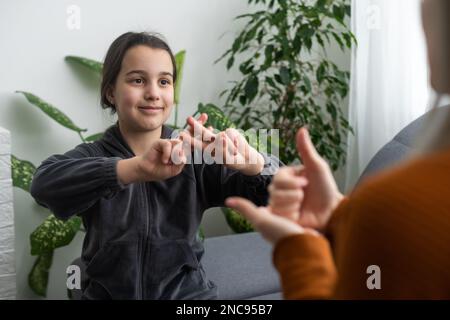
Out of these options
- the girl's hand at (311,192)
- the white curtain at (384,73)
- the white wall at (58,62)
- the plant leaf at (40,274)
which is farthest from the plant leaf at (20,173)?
the girl's hand at (311,192)

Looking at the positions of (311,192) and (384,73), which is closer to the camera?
(311,192)

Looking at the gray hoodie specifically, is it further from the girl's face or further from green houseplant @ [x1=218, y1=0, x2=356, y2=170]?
green houseplant @ [x1=218, y1=0, x2=356, y2=170]

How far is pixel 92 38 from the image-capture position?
2318mm

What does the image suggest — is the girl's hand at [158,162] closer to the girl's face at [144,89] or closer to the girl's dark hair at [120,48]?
the girl's face at [144,89]

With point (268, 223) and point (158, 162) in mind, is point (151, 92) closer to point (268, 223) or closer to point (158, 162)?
point (158, 162)

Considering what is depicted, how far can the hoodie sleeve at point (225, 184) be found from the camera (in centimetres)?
112

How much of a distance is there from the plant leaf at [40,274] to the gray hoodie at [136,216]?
1.19 meters

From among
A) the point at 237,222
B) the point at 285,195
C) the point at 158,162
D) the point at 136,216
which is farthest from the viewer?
the point at 237,222

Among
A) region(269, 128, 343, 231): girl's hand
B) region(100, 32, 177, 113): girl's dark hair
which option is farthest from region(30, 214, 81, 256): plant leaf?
region(269, 128, 343, 231): girl's hand

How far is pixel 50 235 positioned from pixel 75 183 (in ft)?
3.68

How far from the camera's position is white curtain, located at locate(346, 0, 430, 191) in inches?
85.4

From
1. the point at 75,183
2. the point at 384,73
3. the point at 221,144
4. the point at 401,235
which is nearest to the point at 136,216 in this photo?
the point at 75,183

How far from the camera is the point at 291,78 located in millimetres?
2320

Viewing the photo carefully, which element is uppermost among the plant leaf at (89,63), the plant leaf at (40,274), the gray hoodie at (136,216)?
the plant leaf at (89,63)
